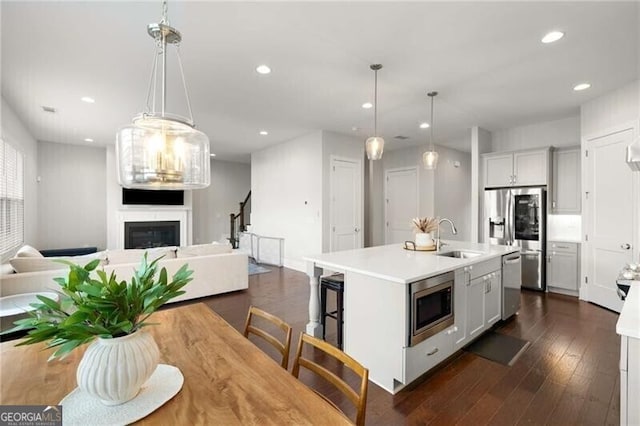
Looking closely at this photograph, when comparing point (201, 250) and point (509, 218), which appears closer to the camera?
point (201, 250)

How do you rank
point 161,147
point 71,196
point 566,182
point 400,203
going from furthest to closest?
point 400,203, point 71,196, point 566,182, point 161,147


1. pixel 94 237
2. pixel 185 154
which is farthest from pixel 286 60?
pixel 94 237

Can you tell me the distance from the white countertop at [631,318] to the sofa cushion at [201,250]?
433cm

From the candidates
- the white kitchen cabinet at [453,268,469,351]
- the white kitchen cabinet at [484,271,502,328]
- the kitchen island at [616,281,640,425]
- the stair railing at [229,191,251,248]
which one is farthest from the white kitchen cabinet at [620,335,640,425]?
the stair railing at [229,191,251,248]

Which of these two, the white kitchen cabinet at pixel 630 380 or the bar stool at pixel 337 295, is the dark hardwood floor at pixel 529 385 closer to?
the bar stool at pixel 337 295

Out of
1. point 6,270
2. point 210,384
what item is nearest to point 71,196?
point 6,270

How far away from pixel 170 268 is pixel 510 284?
4.30 meters

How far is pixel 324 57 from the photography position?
9.43 feet

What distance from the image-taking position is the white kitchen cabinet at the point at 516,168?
4.67m

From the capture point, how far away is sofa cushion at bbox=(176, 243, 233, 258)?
4180 mm

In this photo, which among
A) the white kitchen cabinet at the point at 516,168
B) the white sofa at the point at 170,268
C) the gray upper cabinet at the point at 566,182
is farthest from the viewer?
the white kitchen cabinet at the point at 516,168

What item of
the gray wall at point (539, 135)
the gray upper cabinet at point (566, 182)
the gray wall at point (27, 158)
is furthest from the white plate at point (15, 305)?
the gray wall at point (539, 135)

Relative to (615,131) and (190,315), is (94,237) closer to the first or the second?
(190,315)

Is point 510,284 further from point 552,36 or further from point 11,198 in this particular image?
point 11,198
